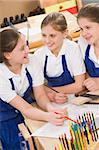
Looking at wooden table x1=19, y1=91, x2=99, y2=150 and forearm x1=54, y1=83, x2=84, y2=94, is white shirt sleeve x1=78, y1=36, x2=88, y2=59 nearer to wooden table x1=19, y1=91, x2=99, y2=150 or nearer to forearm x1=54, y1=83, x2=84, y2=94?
forearm x1=54, y1=83, x2=84, y2=94

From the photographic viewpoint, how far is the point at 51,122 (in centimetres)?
126

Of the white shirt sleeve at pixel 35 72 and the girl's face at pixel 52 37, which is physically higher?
the girl's face at pixel 52 37

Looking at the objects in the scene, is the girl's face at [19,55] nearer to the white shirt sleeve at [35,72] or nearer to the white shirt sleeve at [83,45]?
the white shirt sleeve at [35,72]

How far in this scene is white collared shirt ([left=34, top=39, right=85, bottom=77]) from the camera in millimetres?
1607

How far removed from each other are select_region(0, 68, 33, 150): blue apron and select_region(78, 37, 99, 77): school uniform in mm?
318

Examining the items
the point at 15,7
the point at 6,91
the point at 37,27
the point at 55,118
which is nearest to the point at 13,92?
the point at 6,91

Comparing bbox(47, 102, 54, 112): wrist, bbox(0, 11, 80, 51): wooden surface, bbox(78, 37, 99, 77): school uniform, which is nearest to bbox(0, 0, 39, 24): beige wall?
bbox(0, 11, 80, 51): wooden surface

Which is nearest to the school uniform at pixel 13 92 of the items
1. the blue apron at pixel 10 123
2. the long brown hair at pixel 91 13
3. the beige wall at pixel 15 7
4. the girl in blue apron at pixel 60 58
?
the blue apron at pixel 10 123

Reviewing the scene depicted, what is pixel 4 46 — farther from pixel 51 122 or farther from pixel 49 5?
pixel 49 5

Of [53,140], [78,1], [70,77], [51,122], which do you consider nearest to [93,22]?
[70,77]

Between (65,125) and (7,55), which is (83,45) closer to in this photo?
(7,55)

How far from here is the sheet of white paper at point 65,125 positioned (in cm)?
118

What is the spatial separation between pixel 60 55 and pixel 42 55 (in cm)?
9

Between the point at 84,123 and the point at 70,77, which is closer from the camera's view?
the point at 84,123
